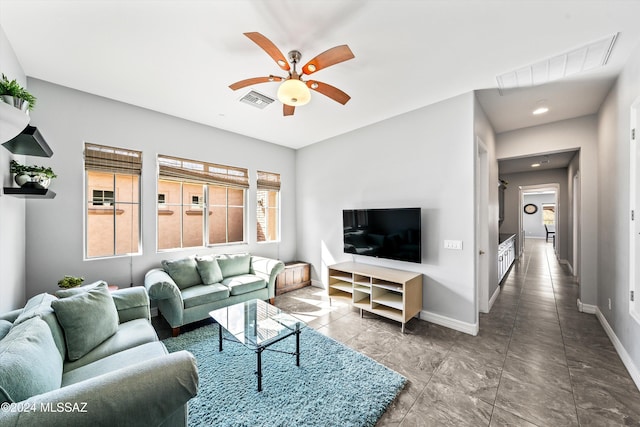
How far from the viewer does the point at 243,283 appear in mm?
3436

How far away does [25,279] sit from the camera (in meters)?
2.58

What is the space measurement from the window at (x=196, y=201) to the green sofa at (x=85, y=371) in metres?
1.98

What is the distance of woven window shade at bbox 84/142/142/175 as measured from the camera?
2967mm

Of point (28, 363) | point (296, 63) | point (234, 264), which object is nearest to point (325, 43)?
point (296, 63)

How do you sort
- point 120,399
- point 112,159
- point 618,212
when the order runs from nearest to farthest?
point 120,399
point 618,212
point 112,159

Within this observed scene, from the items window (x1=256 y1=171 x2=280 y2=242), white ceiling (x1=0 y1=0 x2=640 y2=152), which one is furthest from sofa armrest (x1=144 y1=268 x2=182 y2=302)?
white ceiling (x1=0 y1=0 x2=640 y2=152)

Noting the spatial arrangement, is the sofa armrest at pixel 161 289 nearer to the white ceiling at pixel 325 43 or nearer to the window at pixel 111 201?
the window at pixel 111 201

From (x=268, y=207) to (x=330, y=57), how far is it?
11.6ft

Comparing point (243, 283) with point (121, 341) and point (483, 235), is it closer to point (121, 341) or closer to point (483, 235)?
point (121, 341)

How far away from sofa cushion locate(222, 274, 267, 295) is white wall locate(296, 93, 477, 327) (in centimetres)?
139

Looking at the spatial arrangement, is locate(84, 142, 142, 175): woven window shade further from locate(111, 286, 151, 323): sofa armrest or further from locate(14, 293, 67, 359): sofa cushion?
locate(14, 293, 67, 359): sofa cushion

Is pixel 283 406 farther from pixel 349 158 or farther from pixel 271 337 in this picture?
pixel 349 158

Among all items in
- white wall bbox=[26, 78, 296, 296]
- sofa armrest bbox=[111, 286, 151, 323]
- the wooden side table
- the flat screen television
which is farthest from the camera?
the wooden side table

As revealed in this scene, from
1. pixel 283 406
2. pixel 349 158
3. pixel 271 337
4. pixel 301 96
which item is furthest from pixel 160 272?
pixel 349 158
